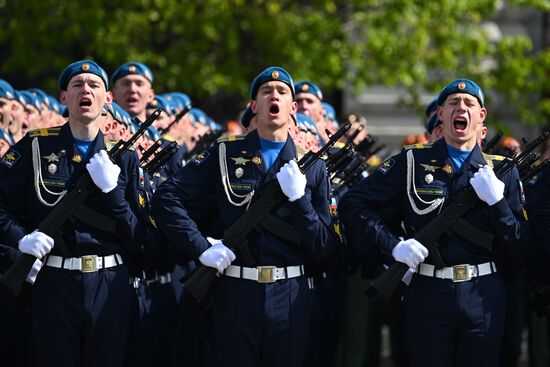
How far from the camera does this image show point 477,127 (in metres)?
8.77

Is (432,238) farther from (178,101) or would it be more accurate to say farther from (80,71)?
(178,101)

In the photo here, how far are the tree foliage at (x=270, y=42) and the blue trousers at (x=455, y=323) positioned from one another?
8153 millimetres

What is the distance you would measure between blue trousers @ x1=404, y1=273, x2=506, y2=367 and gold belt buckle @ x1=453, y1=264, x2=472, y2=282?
1.0 inches

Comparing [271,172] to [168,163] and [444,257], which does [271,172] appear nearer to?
[444,257]

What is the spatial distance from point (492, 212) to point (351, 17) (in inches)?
375

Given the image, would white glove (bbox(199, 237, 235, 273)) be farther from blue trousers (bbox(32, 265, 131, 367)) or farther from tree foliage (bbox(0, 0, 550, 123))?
tree foliage (bbox(0, 0, 550, 123))

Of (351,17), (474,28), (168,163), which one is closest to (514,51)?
(474,28)

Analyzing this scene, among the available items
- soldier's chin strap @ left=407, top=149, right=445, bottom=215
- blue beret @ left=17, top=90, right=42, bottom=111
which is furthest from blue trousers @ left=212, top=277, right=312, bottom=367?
blue beret @ left=17, top=90, right=42, bottom=111

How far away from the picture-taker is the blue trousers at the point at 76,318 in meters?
→ 8.27

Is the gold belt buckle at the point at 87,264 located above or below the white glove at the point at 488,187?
below

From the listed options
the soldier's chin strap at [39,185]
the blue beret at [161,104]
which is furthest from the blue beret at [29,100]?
the soldier's chin strap at [39,185]

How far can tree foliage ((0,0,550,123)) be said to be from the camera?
16219 mm

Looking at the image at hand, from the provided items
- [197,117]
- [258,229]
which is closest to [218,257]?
[258,229]

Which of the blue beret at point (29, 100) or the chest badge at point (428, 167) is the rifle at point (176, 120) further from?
the chest badge at point (428, 167)
